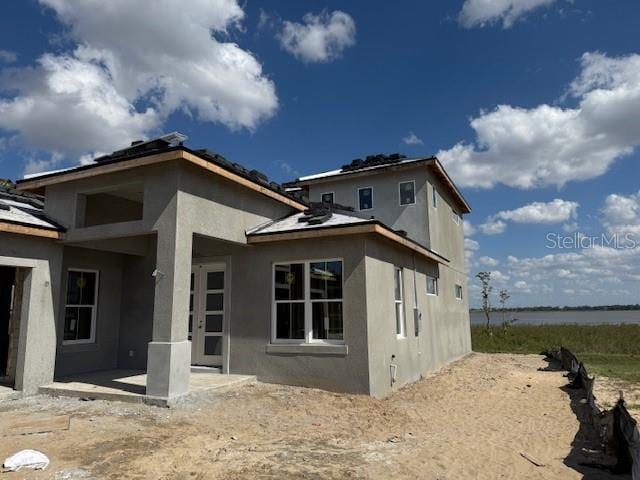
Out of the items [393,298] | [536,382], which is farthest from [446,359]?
[393,298]

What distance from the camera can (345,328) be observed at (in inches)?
376

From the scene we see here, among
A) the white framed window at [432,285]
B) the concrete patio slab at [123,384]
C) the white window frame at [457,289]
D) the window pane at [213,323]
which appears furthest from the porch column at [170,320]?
the white window frame at [457,289]

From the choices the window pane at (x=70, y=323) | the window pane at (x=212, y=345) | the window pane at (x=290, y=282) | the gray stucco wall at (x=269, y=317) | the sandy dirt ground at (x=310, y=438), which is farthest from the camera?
the window pane at (x=212, y=345)

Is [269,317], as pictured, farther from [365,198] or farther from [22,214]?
[365,198]

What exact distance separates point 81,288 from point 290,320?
523 cm

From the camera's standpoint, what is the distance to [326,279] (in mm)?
10008

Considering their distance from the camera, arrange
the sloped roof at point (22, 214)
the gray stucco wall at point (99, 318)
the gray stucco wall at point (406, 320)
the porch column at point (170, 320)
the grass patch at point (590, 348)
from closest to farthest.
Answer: the porch column at point (170, 320) → the sloped roof at point (22, 214) → the gray stucco wall at point (406, 320) → the gray stucco wall at point (99, 318) → the grass patch at point (590, 348)

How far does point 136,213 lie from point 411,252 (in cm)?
755

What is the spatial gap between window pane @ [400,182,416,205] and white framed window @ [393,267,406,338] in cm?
549

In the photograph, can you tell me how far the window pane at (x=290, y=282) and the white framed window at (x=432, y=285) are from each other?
21.1ft

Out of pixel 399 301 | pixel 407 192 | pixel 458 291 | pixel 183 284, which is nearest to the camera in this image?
pixel 183 284

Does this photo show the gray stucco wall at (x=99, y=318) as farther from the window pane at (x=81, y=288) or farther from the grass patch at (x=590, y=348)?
the grass patch at (x=590, y=348)

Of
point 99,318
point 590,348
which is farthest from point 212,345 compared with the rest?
point 590,348

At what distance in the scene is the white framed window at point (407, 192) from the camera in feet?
55.7
